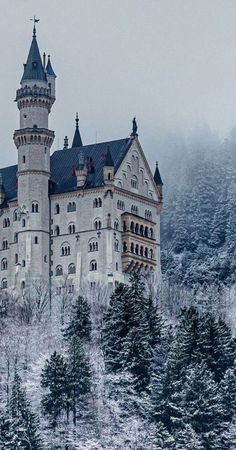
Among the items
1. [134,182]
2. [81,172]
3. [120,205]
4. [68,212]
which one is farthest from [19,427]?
[134,182]

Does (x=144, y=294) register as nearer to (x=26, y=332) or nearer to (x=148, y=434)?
(x=26, y=332)

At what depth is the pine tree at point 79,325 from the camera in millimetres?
152375

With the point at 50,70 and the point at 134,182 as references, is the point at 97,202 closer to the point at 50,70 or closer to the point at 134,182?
the point at 134,182

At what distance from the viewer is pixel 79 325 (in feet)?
501

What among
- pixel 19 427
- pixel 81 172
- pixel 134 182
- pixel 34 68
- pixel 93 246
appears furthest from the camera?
pixel 134 182

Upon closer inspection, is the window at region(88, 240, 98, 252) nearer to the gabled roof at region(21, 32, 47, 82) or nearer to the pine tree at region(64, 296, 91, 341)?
the gabled roof at region(21, 32, 47, 82)

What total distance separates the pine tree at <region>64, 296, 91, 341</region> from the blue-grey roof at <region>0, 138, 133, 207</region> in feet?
79.2

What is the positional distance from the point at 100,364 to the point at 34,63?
38.1m

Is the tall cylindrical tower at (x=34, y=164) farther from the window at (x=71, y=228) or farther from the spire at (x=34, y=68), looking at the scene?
the window at (x=71, y=228)

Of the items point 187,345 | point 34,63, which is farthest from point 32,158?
point 187,345

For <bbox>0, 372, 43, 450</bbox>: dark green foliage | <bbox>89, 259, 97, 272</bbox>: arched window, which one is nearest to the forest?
<bbox>0, 372, 43, 450</bbox>: dark green foliage

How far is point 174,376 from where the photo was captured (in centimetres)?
14238

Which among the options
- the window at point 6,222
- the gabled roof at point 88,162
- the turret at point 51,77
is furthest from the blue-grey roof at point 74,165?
the turret at point 51,77

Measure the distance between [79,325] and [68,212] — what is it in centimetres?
2653
